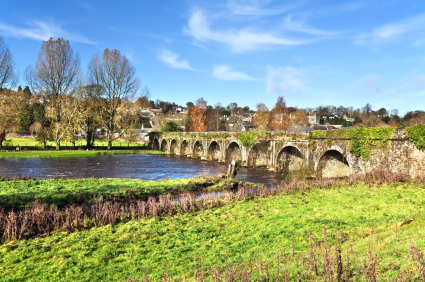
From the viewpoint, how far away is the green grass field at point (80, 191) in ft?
42.6

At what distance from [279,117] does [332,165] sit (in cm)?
5804

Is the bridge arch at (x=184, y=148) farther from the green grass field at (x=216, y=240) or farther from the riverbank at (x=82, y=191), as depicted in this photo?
the green grass field at (x=216, y=240)

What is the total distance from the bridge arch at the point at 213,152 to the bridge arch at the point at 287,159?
1511cm

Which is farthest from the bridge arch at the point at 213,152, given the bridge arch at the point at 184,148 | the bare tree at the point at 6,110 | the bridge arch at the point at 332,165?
the bare tree at the point at 6,110

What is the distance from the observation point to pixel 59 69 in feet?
148

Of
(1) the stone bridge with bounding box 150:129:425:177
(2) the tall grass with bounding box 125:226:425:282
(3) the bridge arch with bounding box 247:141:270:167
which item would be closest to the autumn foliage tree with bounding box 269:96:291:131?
(1) the stone bridge with bounding box 150:129:425:177

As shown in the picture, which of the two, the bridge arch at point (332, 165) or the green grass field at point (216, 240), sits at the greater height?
the bridge arch at point (332, 165)

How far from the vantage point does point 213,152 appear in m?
44.7

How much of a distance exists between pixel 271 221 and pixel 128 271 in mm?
5924

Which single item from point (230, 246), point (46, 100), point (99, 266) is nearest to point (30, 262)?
point (99, 266)

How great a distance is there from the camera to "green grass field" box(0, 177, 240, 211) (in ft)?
42.6

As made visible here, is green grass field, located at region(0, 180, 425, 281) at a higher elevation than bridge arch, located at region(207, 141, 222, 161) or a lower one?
lower

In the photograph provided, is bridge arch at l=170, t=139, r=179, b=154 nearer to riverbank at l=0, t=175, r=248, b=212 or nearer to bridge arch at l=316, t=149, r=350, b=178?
bridge arch at l=316, t=149, r=350, b=178

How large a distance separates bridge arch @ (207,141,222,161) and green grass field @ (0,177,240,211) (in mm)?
23748
